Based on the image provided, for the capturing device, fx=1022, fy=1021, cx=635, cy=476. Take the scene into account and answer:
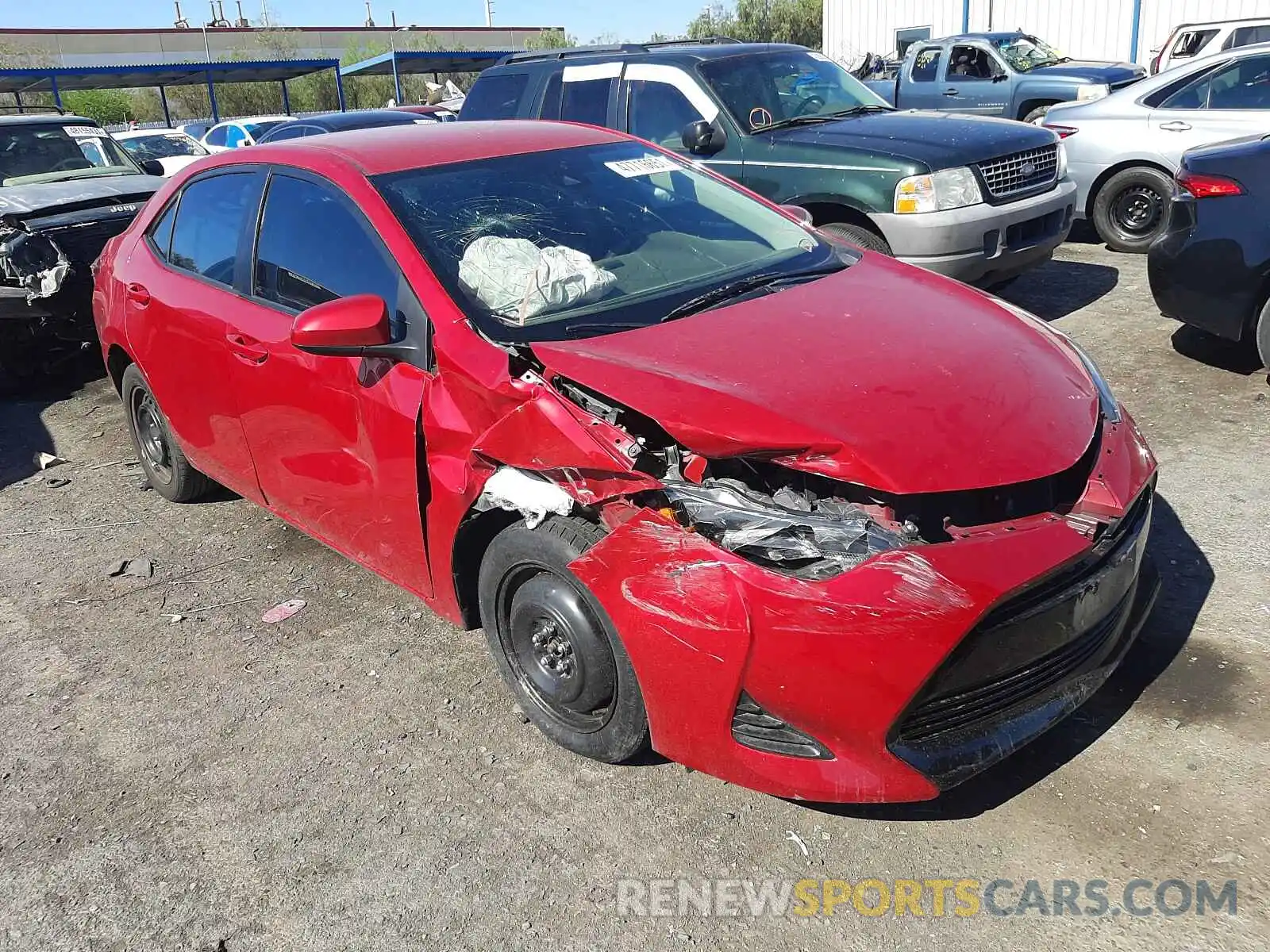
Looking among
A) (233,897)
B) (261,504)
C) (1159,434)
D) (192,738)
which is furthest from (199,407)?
(1159,434)

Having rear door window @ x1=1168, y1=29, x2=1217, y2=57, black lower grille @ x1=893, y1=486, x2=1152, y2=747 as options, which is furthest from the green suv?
rear door window @ x1=1168, y1=29, x2=1217, y2=57

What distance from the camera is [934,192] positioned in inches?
246

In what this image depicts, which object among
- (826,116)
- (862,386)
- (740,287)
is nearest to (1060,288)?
(826,116)

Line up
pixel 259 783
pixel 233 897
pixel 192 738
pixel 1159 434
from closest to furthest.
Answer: pixel 233 897 → pixel 259 783 → pixel 192 738 → pixel 1159 434

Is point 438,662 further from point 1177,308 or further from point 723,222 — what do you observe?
point 1177,308

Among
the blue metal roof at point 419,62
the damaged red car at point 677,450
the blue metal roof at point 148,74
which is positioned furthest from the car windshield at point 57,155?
the blue metal roof at point 148,74

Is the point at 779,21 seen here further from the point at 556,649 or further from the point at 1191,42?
the point at 556,649

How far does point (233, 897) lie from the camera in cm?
261

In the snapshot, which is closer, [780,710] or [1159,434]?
[780,710]

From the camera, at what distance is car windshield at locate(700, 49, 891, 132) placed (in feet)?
23.3

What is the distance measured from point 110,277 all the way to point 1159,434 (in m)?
5.09

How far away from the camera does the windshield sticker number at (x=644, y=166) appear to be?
3881mm

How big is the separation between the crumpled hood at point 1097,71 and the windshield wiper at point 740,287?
37.8 ft

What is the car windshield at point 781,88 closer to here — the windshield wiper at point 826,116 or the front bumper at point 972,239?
the windshield wiper at point 826,116
